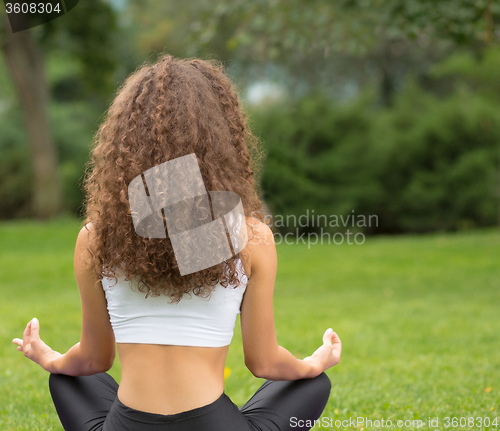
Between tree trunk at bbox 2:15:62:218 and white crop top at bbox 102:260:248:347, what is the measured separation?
1316 cm

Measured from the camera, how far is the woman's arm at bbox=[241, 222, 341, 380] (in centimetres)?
149

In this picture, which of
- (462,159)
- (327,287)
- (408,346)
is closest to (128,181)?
(408,346)

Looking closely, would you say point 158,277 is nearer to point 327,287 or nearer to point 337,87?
point 327,287

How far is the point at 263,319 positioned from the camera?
153cm

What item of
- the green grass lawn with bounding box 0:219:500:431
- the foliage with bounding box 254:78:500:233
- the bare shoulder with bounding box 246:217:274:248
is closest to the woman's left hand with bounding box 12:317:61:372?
the bare shoulder with bounding box 246:217:274:248

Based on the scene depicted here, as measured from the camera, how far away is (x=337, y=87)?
21.3m

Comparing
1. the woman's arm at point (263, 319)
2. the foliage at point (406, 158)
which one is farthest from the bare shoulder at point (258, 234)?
the foliage at point (406, 158)

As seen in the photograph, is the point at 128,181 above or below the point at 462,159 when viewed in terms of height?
above

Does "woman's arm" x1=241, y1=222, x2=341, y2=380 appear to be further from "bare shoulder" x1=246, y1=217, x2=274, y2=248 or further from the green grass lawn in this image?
the green grass lawn

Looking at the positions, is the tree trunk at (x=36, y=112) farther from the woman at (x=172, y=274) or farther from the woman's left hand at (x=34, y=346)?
the woman at (x=172, y=274)

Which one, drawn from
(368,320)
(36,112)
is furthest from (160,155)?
(36,112)

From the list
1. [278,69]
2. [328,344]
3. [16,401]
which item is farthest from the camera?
[278,69]

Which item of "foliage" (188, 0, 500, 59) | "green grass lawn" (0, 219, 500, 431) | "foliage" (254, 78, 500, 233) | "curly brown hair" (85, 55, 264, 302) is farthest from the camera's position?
"foliage" (254, 78, 500, 233)

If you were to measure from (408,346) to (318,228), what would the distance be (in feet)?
21.6
